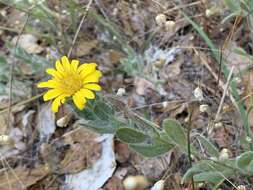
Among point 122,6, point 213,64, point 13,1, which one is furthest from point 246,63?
point 13,1

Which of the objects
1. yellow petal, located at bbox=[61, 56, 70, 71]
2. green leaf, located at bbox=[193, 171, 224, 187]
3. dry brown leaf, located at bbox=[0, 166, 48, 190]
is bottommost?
dry brown leaf, located at bbox=[0, 166, 48, 190]

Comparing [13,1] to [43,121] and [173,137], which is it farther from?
[173,137]

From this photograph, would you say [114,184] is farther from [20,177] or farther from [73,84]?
[73,84]

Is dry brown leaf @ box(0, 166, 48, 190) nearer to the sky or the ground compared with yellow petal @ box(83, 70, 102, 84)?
nearer to the ground

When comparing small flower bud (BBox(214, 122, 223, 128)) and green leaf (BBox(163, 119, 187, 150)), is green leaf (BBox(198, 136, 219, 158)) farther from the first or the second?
small flower bud (BBox(214, 122, 223, 128))

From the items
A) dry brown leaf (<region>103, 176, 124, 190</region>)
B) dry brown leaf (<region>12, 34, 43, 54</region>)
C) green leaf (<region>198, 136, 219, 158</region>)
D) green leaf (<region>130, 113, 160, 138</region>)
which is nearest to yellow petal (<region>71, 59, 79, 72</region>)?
green leaf (<region>130, 113, 160, 138</region>)

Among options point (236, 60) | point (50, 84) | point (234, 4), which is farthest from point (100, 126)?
point (236, 60)

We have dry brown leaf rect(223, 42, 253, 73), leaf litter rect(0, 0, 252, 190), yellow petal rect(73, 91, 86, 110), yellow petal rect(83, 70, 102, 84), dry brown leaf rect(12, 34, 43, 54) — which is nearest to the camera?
yellow petal rect(73, 91, 86, 110)
